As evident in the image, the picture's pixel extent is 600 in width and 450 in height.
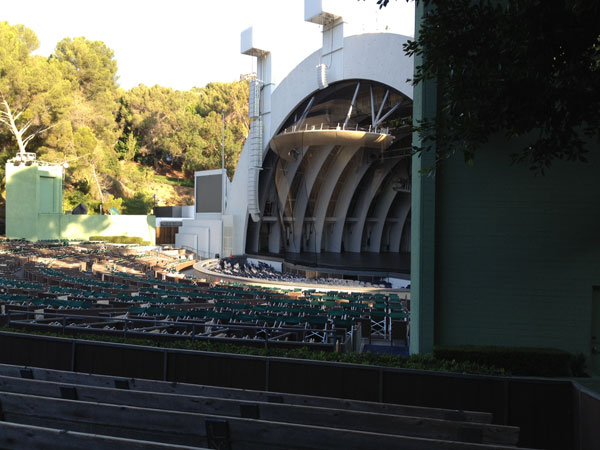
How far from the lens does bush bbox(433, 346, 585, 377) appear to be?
22.0 feet

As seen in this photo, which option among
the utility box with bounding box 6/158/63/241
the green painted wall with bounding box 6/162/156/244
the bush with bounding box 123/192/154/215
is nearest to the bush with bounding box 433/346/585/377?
the green painted wall with bounding box 6/162/156/244

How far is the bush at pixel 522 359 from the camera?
22.0 feet

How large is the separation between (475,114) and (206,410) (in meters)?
5.15

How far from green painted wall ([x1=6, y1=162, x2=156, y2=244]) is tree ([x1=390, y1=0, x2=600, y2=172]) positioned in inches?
1910

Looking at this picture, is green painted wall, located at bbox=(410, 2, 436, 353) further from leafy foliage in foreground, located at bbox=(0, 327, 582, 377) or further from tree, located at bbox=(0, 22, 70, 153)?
tree, located at bbox=(0, 22, 70, 153)

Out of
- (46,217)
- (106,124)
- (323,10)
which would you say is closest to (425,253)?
(323,10)

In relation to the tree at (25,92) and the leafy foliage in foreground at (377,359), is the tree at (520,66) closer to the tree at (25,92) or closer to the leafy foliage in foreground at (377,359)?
the leafy foliage in foreground at (377,359)

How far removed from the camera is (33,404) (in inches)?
155

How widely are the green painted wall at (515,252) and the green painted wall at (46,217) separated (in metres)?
46.9

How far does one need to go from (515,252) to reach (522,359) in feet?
8.95

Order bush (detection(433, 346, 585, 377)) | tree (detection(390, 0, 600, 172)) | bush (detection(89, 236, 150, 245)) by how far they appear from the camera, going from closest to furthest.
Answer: tree (detection(390, 0, 600, 172)) → bush (detection(433, 346, 585, 377)) → bush (detection(89, 236, 150, 245))

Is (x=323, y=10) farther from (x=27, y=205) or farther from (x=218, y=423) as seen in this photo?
(x=27, y=205)

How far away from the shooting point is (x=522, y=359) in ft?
22.2

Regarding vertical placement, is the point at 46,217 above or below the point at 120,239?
above
